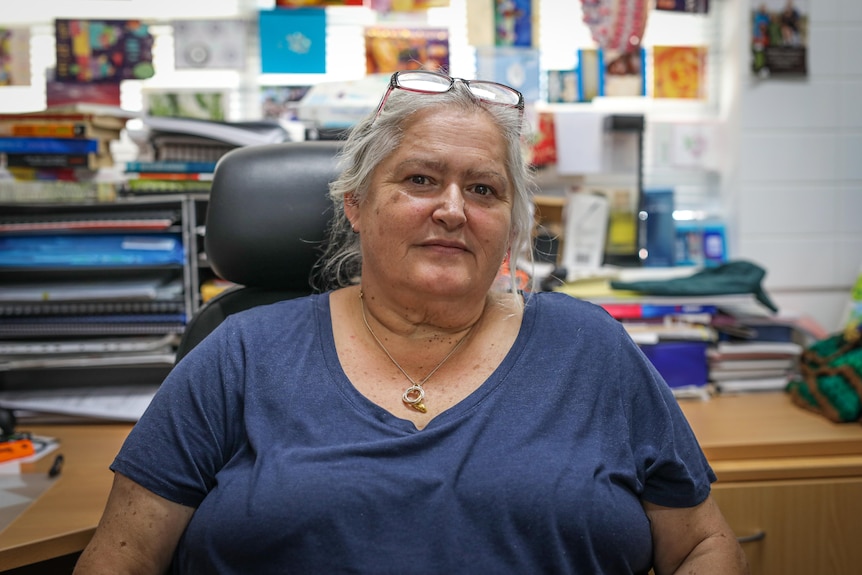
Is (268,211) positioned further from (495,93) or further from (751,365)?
(751,365)

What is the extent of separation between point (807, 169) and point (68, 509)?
7.50ft

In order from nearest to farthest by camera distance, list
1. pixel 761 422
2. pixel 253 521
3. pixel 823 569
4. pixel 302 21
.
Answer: pixel 253 521 < pixel 823 569 < pixel 761 422 < pixel 302 21

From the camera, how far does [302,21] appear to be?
2383mm

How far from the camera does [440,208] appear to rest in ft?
4.06

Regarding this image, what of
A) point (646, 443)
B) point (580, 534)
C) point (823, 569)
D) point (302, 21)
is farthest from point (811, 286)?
point (302, 21)

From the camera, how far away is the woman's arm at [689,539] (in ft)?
3.88

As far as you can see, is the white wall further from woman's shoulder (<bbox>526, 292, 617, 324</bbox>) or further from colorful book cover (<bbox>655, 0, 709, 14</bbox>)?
woman's shoulder (<bbox>526, 292, 617, 324</bbox>)

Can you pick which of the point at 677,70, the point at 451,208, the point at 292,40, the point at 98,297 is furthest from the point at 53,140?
the point at 677,70

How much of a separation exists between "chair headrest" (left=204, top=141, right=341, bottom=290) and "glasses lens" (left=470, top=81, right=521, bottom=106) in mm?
321

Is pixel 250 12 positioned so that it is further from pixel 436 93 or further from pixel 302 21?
pixel 436 93

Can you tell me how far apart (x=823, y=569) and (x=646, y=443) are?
2.53 feet

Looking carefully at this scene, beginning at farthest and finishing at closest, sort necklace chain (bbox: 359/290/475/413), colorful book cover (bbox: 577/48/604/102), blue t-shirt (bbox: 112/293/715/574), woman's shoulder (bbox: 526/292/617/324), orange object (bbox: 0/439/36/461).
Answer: colorful book cover (bbox: 577/48/604/102) < orange object (bbox: 0/439/36/461) < woman's shoulder (bbox: 526/292/617/324) < necklace chain (bbox: 359/290/475/413) < blue t-shirt (bbox: 112/293/715/574)

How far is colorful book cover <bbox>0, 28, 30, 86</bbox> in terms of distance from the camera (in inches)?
92.4

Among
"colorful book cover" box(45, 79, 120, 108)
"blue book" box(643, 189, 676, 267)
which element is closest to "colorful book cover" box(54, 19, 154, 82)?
"colorful book cover" box(45, 79, 120, 108)
